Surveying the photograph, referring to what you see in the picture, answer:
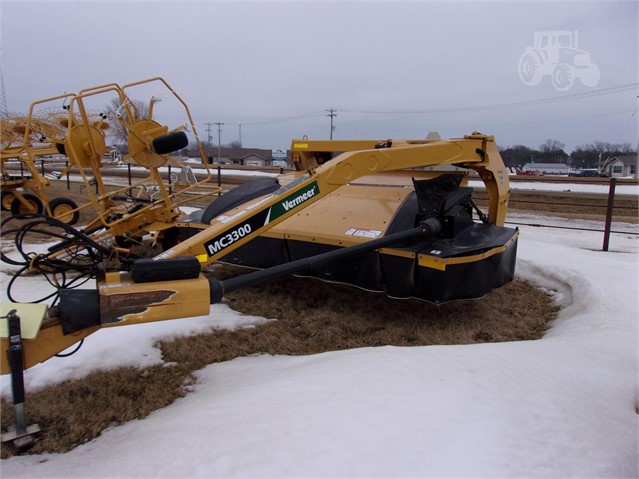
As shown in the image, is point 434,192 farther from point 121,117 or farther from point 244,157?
point 244,157

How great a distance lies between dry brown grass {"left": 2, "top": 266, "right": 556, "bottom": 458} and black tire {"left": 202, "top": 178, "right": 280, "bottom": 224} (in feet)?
3.14

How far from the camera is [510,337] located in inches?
173

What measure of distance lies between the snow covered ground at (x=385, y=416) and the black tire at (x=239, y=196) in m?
2.23

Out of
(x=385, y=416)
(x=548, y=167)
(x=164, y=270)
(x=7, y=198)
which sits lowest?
(x=385, y=416)

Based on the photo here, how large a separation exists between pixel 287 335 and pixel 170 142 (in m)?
3.10

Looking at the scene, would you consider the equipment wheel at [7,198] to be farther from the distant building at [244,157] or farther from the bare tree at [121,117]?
the distant building at [244,157]

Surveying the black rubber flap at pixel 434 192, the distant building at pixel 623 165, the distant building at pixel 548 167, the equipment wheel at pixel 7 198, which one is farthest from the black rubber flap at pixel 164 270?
the distant building at pixel 548 167

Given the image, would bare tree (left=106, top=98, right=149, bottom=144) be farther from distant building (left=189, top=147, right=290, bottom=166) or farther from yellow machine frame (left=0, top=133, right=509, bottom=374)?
distant building (left=189, top=147, right=290, bottom=166)

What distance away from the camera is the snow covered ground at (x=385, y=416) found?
79.2 inches

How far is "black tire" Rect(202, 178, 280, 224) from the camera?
576 cm

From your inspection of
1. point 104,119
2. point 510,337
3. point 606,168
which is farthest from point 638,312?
point 606,168

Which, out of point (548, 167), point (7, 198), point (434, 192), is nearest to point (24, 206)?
point (7, 198)

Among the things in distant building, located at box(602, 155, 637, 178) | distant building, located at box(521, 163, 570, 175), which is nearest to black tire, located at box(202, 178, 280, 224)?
distant building, located at box(602, 155, 637, 178)

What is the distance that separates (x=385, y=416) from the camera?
7.68 ft
